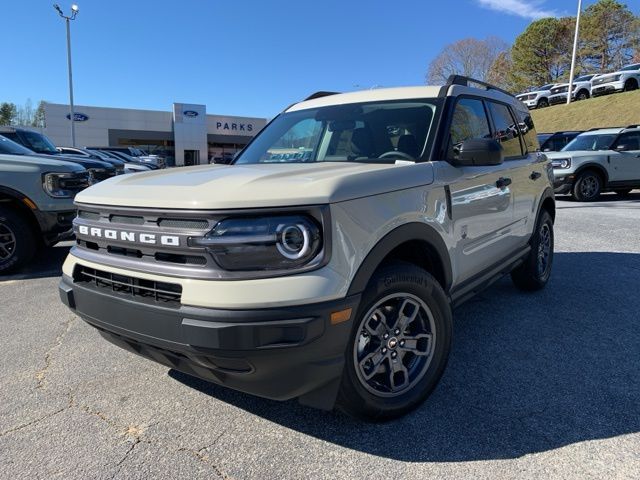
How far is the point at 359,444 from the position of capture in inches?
94.0

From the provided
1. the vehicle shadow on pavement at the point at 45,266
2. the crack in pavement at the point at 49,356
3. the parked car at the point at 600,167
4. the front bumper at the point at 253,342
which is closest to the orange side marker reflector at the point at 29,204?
the vehicle shadow on pavement at the point at 45,266

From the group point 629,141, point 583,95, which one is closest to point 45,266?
point 629,141

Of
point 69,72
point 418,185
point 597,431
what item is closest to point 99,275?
point 418,185

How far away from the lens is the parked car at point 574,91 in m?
34.8

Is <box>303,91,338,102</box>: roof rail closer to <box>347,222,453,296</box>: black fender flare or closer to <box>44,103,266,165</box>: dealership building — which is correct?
<box>347,222,453,296</box>: black fender flare

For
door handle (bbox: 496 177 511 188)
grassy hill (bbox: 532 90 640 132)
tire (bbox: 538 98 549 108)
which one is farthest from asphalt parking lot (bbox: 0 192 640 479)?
tire (bbox: 538 98 549 108)

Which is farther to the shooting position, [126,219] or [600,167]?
[600,167]

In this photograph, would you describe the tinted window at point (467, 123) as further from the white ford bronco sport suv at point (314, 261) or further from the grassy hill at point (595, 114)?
the grassy hill at point (595, 114)

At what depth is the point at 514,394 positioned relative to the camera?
285 centimetres

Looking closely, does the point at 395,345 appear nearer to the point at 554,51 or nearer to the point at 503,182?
the point at 503,182

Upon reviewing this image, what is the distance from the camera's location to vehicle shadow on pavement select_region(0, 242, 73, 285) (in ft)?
18.7

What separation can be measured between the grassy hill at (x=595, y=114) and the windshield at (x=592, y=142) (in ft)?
51.3

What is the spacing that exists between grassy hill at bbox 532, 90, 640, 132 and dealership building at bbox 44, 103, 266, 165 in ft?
100

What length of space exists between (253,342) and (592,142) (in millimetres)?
14372
